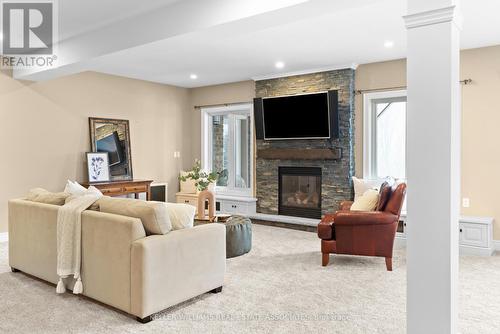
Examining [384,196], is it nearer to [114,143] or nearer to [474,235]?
[474,235]

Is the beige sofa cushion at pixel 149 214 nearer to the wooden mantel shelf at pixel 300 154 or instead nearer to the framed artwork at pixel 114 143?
the wooden mantel shelf at pixel 300 154

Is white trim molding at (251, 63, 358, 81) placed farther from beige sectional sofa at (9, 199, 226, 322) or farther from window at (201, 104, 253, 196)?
beige sectional sofa at (9, 199, 226, 322)

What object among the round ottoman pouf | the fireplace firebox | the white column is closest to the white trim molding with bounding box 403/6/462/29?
the white column

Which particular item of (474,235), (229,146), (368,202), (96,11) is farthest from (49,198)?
(474,235)

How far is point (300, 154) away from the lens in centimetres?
660

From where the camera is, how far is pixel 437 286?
2107 millimetres

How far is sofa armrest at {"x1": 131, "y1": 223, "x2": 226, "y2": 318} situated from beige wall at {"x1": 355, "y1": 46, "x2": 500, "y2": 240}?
3633mm

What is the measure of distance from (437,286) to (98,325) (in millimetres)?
2280

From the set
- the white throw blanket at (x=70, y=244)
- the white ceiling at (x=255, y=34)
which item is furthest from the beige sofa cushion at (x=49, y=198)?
the white ceiling at (x=255, y=34)

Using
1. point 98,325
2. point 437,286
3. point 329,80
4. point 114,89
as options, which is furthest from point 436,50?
point 114,89

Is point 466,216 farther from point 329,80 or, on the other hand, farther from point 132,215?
point 132,215

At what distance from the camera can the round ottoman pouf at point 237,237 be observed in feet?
15.4

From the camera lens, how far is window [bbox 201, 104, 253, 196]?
7.73m

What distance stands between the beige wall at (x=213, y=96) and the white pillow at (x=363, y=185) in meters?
2.60
